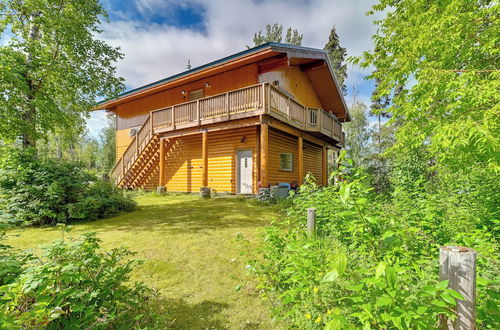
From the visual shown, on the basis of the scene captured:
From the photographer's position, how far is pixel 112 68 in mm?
11539

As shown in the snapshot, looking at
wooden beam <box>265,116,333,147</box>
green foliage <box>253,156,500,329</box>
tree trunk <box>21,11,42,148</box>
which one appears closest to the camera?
green foliage <box>253,156,500,329</box>

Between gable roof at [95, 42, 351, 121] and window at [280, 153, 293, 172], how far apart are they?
499cm

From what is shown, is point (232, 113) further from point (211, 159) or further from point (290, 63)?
point (290, 63)

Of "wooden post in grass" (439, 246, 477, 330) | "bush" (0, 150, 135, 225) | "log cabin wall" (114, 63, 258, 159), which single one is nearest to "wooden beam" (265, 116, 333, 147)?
"log cabin wall" (114, 63, 258, 159)

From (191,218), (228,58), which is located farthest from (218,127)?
(191,218)

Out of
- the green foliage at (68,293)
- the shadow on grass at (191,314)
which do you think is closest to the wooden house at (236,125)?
the shadow on grass at (191,314)

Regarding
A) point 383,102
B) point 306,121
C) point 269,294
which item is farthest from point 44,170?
point 383,102

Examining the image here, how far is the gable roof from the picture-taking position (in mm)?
10383

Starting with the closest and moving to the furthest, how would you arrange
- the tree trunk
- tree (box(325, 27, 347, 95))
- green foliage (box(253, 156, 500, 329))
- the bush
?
green foliage (box(253, 156, 500, 329)), the bush, the tree trunk, tree (box(325, 27, 347, 95))

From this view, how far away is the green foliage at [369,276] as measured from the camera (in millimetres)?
1276

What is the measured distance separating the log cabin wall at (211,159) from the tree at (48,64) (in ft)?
15.0

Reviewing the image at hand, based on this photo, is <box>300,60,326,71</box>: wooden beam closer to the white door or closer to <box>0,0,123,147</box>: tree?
the white door

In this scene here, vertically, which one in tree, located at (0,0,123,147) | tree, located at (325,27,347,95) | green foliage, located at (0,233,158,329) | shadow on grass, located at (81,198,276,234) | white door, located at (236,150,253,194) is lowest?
shadow on grass, located at (81,198,276,234)

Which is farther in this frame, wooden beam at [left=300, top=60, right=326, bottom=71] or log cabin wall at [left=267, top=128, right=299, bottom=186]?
wooden beam at [left=300, top=60, right=326, bottom=71]
